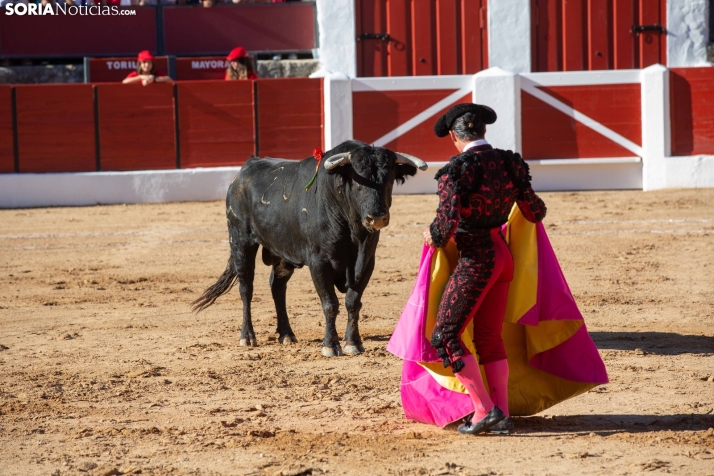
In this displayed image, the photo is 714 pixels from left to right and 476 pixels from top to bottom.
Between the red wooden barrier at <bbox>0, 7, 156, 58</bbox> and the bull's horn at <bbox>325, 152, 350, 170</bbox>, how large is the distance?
929 centimetres

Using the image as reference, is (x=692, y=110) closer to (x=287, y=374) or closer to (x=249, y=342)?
(x=249, y=342)

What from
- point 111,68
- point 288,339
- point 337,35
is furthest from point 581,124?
point 288,339

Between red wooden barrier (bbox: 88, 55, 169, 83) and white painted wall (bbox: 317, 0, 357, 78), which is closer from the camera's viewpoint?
white painted wall (bbox: 317, 0, 357, 78)

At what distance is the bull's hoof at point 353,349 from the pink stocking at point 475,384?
1678 mm

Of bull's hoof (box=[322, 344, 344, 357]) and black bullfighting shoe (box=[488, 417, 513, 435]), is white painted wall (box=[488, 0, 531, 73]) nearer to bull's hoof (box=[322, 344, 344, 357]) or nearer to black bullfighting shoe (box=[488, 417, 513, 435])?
bull's hoof (box=[322, 344, 344, 357])

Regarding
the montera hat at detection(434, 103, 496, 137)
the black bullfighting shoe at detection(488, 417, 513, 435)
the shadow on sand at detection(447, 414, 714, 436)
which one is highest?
the montera hat at detection(434, 103, 496, 137)

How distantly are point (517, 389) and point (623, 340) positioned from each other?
5.58ft

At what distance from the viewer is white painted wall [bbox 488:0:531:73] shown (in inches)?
488

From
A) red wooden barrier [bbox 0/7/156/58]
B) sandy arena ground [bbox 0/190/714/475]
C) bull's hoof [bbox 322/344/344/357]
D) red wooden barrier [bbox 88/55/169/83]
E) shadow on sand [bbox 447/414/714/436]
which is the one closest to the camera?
sandy arena ground [bbox 0/190/714/475]

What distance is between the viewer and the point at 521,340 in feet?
13.3

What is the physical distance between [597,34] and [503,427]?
958 centimetres

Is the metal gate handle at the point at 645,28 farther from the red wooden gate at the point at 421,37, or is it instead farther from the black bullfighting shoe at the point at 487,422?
the black bullfighting shoe at the point at 487,422

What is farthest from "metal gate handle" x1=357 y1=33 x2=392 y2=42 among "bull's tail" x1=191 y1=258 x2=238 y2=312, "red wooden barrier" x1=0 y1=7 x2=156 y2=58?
"bull's tail" x1=191 y1=258 x2=238 y2=312

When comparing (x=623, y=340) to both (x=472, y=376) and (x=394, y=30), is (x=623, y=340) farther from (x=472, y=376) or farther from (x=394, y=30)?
(x=394, y=30)
